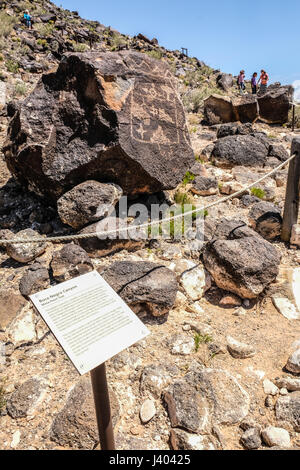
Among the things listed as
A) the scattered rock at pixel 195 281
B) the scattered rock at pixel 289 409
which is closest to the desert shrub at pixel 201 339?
the scattered rock at pixel 195 281

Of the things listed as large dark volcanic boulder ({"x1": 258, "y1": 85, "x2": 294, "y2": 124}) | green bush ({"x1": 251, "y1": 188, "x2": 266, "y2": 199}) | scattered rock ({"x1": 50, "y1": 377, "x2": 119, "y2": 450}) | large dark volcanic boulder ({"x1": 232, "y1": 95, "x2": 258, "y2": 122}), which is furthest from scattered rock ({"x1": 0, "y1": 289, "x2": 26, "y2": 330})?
large dark volcanic boulder ({"x1": 258, "y1": 85, "x2": 294, "y2": 124})

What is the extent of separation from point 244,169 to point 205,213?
6.66 feet

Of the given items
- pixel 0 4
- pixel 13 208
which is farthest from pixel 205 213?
pixel 0 4

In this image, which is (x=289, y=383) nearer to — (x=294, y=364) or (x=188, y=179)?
(x=294, y=364)

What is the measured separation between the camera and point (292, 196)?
3.73 metres

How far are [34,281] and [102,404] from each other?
1.93 m

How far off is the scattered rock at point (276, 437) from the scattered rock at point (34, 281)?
2.34 meters

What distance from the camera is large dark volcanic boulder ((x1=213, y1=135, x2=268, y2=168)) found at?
6.15 metres

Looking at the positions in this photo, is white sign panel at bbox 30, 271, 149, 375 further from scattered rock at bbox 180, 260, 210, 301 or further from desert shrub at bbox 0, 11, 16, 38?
desert shrub at bbox 0, 11, 16, 38

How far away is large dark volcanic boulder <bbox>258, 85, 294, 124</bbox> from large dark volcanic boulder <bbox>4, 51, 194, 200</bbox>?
6405 millimetres

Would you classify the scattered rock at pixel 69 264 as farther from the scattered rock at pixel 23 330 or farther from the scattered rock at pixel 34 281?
the scattered rock at pixel 23 330

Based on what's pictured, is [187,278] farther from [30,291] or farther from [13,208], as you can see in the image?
[13,208]
